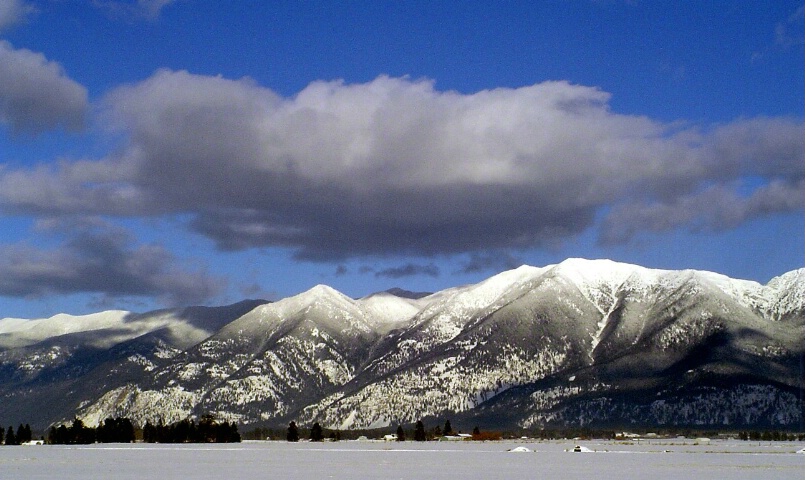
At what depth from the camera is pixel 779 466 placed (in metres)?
144

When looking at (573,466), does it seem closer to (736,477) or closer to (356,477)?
(736,477)

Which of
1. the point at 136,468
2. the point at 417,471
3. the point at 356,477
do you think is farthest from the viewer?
the point at 136,468

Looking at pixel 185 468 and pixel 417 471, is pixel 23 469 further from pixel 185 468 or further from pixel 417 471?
pixel 417 471

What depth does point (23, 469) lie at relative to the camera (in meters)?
131

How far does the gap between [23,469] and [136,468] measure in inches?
604

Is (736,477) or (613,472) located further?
(613,472)

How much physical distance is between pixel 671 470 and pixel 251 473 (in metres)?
55.7

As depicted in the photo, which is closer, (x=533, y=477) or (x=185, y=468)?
(x=533, y=477)

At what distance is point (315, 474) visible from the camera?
11531cm

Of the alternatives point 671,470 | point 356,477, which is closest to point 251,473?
point 356,477

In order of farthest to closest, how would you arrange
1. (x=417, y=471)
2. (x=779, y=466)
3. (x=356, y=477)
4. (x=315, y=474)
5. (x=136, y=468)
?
(x=779, y=466), (x=136, y=468), (x=417, y=471), (x=315, y=474), (x=356, y=477)

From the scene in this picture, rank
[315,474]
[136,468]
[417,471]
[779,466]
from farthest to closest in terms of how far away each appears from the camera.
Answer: [779,466] < [136,468] < [417,471] < [315,474]

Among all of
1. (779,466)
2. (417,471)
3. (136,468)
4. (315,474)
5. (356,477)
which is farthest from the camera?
(779,466)

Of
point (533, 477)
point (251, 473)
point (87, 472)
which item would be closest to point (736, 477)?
point (533, 477)
